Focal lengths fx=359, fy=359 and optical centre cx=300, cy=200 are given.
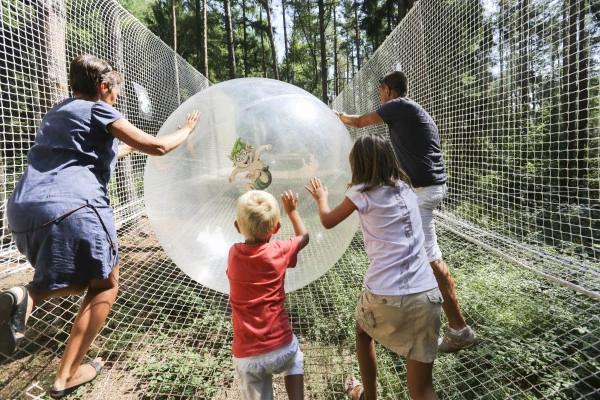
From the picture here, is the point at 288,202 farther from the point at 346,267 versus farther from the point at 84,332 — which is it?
the point at 346,267

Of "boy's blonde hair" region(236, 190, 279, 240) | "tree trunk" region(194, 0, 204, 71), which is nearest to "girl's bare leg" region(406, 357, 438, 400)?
"boy's blonde hair" region(236, 190, 279, 240)

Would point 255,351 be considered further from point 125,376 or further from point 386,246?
point 125,376

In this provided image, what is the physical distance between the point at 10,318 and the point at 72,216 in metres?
0.46

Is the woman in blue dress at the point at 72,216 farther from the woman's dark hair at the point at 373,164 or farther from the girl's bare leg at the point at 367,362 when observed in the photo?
the girl's bare leg at the point at 367,362

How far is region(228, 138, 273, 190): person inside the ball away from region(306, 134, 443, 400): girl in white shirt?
34 centimetres

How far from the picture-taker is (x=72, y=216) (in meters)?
1.46

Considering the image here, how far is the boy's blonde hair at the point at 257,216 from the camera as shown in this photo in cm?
152

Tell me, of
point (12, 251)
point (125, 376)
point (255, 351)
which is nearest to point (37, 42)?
point (12, 251)

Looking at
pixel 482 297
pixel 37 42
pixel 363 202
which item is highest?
pixel 37 42

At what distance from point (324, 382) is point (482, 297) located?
5.19 feet

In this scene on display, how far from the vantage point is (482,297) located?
117 inches

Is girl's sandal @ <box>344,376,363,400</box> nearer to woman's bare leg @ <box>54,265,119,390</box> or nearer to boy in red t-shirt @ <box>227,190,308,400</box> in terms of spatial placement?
boy in red t-shirt @ <box>227,190,308,400</box>

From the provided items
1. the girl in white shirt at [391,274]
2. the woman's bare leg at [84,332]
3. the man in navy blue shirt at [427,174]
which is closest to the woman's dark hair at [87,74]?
the woman's bare leg at [84,332]

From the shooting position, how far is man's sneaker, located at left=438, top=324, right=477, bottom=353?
2.11 m
